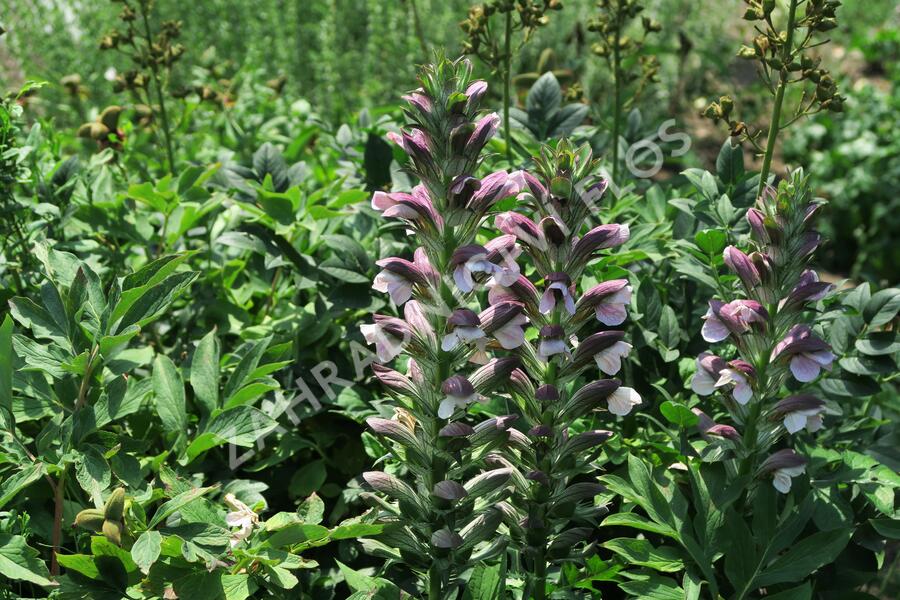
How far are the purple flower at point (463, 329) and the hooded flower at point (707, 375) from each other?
0.50 m

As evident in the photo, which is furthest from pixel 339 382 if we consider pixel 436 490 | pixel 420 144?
pixel 420 144

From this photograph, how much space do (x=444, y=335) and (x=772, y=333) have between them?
0.66m

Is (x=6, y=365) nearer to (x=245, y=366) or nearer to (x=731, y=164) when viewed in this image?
(x=245, y=366)

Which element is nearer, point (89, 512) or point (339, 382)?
point (89, 512)

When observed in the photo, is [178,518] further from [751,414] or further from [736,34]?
[736,34]

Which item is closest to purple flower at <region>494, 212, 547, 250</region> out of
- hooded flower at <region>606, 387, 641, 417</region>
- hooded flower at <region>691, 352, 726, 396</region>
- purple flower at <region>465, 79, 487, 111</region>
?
purple flower at <region>465, 79, 487, 111</region>

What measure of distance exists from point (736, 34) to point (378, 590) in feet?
26.9

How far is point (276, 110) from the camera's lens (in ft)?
13.4

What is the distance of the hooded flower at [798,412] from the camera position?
5.82 feet

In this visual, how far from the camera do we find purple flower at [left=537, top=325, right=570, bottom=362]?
1.65 metres

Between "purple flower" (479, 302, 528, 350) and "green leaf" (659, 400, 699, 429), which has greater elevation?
"purple flower" (479, 302, 528, 350)

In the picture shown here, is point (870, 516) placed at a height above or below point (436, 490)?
below

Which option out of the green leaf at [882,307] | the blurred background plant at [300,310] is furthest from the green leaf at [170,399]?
the green leaf at [882,307]

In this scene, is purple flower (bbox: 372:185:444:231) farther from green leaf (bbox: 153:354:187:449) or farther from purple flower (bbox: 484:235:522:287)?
green leaf (bbox: 153:354:187:449)
